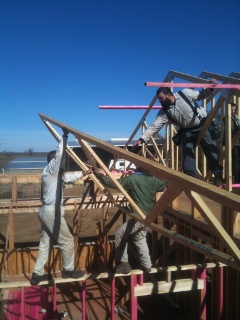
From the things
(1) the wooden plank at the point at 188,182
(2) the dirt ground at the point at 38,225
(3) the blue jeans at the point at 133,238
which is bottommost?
(2) the dirt ground at the point at 38,225

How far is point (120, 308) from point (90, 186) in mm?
2940

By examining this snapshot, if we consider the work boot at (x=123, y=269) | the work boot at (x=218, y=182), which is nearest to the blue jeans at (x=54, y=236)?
the work boot at (x=123, y=269)

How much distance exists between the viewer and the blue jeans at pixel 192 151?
4711mm

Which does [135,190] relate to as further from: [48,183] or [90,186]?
[90,186]

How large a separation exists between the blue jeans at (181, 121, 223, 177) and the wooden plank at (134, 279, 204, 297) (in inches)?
65.6

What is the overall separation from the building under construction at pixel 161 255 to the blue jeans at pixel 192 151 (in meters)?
0.11

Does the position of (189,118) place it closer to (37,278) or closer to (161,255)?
(37,278)

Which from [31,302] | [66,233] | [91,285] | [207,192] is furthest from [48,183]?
[91,285]

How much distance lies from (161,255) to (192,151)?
3.37 metres

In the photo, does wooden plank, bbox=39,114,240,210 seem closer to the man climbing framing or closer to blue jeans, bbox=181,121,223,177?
the man climbing framing

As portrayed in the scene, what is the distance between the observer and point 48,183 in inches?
183

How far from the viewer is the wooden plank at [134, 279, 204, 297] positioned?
14.2ft

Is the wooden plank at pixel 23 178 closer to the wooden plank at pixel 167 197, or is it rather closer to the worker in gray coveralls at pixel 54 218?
the worker in gray coveralls at pixel 54 218

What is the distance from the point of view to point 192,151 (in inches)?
194
